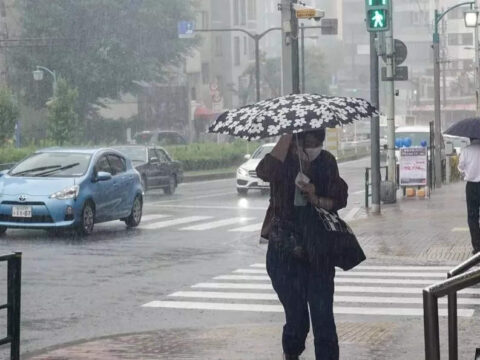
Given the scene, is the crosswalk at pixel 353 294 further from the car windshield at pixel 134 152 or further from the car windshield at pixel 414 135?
the car windshield at pixel 414 135

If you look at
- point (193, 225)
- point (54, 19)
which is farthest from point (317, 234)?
point (54, 19)

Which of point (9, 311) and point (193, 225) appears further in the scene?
point (193, 225)

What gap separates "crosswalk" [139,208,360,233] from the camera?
23375 millimetres

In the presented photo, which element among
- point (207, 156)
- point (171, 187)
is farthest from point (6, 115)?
point (171, 187)

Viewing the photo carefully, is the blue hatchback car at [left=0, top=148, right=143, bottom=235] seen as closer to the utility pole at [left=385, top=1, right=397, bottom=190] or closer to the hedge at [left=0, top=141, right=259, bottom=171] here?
the utility pole at [left=385, top=1, right=397, bottom=190]

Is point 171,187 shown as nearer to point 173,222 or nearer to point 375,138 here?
point 173,222

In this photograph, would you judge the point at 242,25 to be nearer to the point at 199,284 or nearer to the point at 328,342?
the point at 199,284

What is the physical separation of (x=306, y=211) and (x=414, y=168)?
74.7 ft

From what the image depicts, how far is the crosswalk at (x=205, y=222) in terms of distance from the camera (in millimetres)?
23375

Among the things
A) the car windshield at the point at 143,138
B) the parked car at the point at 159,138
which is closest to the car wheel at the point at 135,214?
the parked car at the point at 159,138

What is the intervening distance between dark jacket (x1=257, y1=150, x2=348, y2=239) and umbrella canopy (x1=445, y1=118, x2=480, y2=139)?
Result: 8.25m

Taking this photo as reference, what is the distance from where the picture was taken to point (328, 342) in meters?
7.88

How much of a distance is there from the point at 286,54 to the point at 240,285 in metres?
11.4

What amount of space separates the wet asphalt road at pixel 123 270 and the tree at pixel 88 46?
46.8m
